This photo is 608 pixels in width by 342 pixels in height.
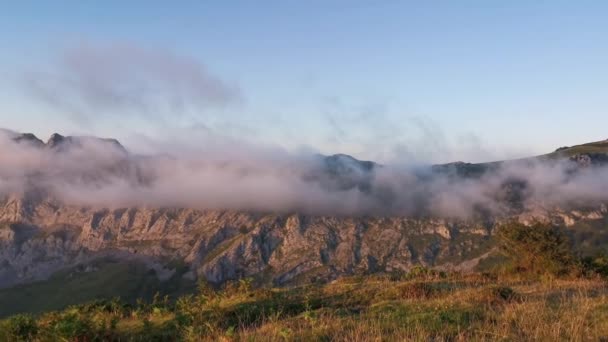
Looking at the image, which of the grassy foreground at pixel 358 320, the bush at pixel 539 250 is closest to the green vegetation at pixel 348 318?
the grassy foreground at pixel 358 320

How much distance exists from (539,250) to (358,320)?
28.6m

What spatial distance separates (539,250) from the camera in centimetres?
3625

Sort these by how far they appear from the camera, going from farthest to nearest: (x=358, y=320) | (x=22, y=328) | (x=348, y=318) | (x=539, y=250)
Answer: (x=539, y=250) → (x=22, y=328) → (x=348, y=318) → (x=358, y=320)

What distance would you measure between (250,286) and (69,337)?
13.7 metres

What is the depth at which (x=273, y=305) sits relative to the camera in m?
19.4

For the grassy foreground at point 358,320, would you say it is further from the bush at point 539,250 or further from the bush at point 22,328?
the bush at point 539,250

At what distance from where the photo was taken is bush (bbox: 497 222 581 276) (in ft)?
111

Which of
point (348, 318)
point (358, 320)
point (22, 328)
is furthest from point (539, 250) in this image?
point (22, 328)

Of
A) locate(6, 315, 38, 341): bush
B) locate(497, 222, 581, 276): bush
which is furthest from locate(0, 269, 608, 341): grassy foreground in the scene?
locate(497, 222, 581, 276): bush

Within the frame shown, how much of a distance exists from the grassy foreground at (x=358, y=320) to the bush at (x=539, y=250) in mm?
10913

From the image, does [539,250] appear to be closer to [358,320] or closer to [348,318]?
[348,318]

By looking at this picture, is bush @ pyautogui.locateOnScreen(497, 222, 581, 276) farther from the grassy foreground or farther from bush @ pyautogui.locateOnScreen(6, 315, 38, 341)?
bush @ pyautogui.locateOnScreen(6, 315, 38, 341)

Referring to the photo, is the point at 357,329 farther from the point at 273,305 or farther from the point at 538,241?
the point at 538,241

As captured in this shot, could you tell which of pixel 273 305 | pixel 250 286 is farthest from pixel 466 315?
pixel 250 286
